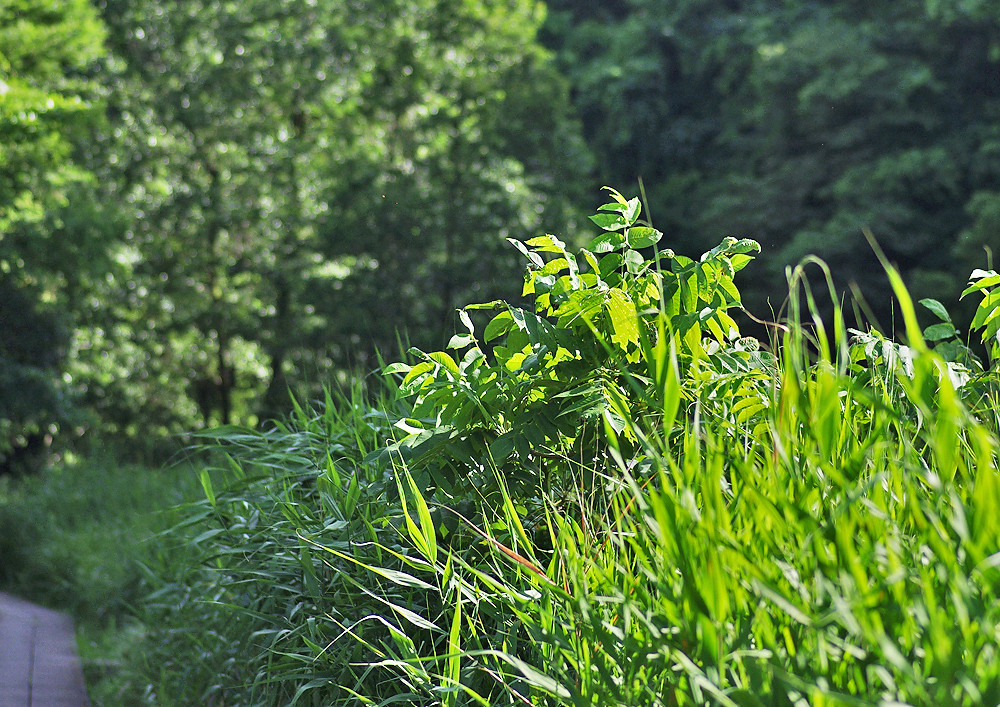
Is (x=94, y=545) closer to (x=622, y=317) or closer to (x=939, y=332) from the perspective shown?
(x=622, y=317)

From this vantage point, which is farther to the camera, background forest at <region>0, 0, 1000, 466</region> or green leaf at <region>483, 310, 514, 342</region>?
background forest at <region>0, 0, 1000, 466</region>

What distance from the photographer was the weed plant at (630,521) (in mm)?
1197

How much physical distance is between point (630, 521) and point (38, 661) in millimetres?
3684

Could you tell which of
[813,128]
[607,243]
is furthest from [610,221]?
[813,128]

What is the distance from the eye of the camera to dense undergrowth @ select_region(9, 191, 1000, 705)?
3.93 feet

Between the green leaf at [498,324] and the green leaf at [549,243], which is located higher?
the green leaf at [549,243]

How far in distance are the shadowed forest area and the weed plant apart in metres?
0.01

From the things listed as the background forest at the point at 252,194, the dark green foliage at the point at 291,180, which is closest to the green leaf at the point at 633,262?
the background forest at the point at 252,194

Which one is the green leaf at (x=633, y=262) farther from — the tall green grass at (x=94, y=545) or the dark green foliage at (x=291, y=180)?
the dark green foliage at (x=291, y=180)

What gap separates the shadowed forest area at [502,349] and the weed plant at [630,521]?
14mm

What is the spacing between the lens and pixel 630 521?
6.08 ft

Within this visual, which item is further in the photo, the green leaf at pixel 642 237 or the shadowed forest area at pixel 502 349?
the green leaf at pixel 642 237

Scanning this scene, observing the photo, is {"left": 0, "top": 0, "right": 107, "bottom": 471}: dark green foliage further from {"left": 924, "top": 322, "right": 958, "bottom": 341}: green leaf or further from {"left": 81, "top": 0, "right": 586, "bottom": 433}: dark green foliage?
{"left": 924, "top": 322, "right": 958, "bottom": 341}: green leaf

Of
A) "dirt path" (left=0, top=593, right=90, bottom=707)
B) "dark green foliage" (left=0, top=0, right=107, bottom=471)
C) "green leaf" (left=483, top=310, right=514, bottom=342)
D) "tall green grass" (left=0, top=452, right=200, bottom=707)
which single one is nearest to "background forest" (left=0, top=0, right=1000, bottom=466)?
"dark green foliage" (left=0, top=0, right=107, bottom=471)
